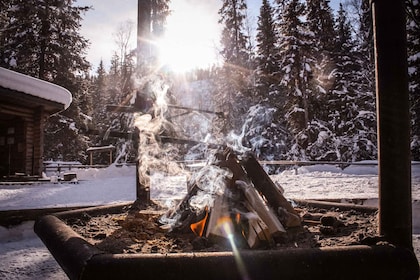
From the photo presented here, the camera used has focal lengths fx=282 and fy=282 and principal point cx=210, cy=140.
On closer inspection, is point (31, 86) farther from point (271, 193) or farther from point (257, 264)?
point (257, 264)

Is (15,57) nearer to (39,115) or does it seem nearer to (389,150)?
(39,115)

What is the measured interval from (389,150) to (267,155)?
19.3 meters

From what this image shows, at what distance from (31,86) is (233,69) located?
1768 centimetres

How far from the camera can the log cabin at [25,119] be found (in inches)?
407

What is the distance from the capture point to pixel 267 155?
21.1 metres

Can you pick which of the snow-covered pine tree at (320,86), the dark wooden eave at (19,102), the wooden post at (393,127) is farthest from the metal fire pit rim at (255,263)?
the snow-covered pine tree at (320,86)

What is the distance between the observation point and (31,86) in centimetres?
1049

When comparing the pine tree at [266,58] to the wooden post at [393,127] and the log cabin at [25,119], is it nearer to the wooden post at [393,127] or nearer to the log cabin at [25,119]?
the log cabin at [25,119]

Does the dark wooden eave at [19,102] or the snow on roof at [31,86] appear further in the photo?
the dark wooden eave at [19,102]

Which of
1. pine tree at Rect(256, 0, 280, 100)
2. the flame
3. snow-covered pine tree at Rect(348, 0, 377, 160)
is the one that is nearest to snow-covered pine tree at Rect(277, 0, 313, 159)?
pine tree at Rect(256, 0, 280, 100)

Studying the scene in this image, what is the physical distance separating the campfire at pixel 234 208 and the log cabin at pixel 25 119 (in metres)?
9.52

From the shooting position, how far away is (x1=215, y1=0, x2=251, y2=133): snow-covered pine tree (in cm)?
2422

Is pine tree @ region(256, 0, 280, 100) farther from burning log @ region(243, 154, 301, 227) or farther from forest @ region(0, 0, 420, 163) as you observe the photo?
burning log @ region(243, 154, 301, 227)

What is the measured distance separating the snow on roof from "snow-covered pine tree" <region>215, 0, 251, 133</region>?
1306 centimetres
